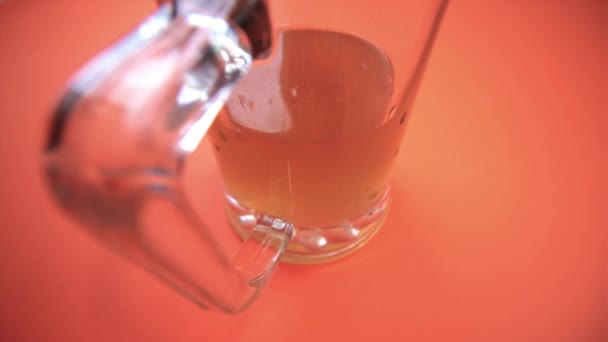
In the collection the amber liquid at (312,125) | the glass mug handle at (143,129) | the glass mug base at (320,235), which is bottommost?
the glass mug base at (320,235)

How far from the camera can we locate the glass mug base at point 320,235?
384mm

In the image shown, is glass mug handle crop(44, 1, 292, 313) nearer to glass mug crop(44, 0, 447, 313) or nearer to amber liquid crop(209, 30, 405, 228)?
glass mug crop(44, 0, 447, 313)

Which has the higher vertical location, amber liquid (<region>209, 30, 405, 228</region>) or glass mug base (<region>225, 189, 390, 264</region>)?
amber liquid (<region>209, 30, 405, 228</region>)

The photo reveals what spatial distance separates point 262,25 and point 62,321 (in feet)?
0.90

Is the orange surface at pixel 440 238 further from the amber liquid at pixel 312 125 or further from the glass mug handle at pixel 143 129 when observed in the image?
the glass mug handle at pixel 143 129

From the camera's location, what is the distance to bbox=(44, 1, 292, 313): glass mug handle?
6.4 inches

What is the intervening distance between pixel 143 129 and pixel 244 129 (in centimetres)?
15

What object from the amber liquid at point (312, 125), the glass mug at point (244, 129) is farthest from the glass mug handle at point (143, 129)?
the amber liquid at point (312, 125)

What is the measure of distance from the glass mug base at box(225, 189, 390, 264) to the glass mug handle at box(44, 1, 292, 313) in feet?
0.60

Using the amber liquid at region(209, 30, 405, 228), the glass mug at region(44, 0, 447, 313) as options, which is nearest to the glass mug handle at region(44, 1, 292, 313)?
the glass mug at region(44, 0, 447, 313)

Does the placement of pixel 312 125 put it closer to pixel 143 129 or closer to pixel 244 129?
pixel 244 129

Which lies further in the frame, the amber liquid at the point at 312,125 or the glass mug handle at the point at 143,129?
the amber liquid at the point at 312,125

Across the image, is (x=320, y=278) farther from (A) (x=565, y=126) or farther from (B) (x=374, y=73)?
(A) (x=565, y=126)

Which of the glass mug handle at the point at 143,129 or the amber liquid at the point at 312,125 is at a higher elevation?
the glass mug handle at the point at 143,129
